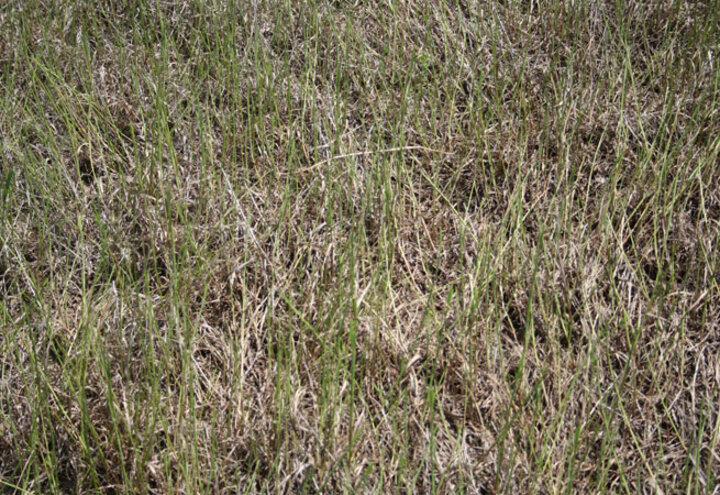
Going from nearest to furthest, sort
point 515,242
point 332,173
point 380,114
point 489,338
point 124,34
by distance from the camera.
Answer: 1. point 489,338
2. point 515,242
3. point 332,173
4. point 380,114
5. point 124,34

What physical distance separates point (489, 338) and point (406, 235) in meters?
0.38

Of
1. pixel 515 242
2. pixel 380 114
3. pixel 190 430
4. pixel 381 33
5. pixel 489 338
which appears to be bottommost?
pixel 190 430

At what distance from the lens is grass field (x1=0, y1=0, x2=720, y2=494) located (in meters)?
1.58

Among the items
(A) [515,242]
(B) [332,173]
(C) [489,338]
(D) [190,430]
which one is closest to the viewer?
(D) [190,430]

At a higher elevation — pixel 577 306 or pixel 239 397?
pixel 577 306

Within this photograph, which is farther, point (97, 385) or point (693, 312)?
point (693, 312)

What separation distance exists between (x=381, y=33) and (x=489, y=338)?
3.70 feet

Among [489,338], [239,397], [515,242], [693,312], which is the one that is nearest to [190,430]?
[239,397]

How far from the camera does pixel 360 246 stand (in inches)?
72.0

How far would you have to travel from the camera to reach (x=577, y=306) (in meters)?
1.82

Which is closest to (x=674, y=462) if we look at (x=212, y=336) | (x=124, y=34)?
(x=212, y=336)

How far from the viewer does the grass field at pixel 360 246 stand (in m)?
1.58

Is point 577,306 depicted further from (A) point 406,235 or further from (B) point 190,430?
(B) point 190,430

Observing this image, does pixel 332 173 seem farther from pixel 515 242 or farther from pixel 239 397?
pixel 239 397
